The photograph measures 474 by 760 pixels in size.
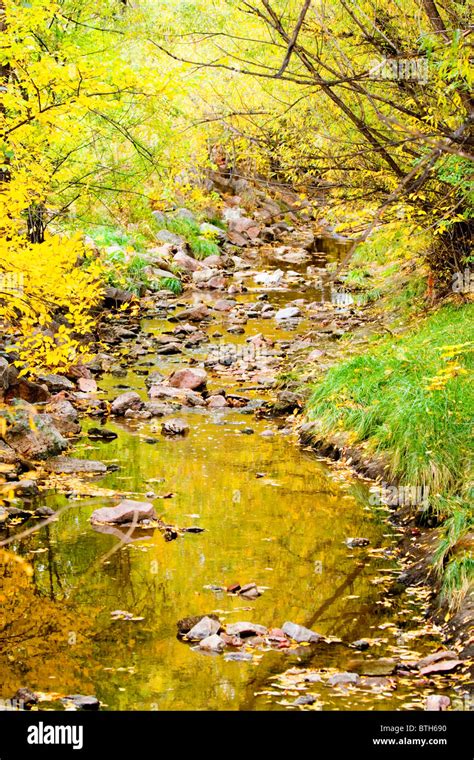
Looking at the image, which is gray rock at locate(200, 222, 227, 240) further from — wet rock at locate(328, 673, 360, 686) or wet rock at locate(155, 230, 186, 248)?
wet rock at locate(328, 673, 360, 686)

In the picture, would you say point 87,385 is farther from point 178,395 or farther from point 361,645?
point 361,645

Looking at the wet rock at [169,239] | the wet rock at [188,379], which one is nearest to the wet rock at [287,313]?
the wet rock at [188,379]

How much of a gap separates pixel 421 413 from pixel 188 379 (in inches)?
176

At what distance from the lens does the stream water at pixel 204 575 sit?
5.02 m

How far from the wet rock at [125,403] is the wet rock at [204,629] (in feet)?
18.2

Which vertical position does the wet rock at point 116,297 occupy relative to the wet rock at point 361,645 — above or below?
above

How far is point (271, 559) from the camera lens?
6.71 m

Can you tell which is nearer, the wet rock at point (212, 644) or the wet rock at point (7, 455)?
the wet rock at point (212, 644)

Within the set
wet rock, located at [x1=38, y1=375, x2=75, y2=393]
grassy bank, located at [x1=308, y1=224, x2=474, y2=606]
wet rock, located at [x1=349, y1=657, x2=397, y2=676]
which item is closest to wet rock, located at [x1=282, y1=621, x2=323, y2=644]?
wet rock, located at [x1=349, y1=657, x2=397, y2=676]

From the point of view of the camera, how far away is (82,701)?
15.5 feet

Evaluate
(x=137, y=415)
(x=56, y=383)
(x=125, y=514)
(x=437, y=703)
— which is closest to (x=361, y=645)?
(x=437, y=703)

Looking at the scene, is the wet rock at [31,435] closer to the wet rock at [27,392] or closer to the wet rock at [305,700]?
the wet rock at [27,392]

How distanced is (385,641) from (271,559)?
139cm
